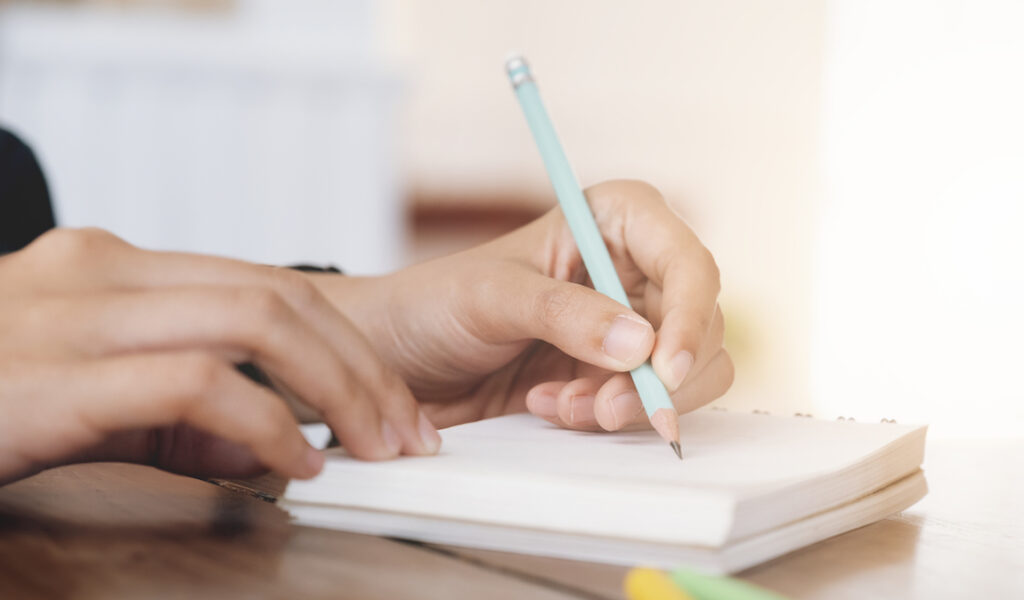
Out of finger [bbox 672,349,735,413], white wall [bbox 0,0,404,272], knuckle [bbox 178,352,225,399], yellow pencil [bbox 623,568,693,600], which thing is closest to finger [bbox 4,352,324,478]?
knuckle [bbox 178,352,225,399]

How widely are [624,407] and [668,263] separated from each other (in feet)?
0.42

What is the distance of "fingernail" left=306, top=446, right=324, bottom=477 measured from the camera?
0.40 metres

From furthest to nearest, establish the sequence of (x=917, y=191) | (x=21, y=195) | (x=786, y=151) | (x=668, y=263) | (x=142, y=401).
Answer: (x=786, y=151) < (x=917, y=191) < (x=21, y=195) < (x=668, y=263) < (x=142, y=401)

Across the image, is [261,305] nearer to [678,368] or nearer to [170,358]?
[170,358]

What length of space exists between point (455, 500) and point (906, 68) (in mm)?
3526

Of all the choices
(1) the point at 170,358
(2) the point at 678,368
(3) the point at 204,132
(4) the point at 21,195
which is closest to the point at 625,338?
(2) the point at 678,368

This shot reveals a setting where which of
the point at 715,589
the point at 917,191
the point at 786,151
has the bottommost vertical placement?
the point at 917,191

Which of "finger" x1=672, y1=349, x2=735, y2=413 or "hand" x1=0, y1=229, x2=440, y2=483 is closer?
"hand" x1=0, y1=229, x2=440, y2=483

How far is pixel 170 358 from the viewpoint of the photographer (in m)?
0.37

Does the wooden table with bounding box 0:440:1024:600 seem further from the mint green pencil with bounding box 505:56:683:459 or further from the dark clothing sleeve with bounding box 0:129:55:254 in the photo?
→ the dark clothing sleeve with bounding box 0:129:55:254

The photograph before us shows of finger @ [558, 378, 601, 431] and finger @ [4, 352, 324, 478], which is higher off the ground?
finger @ [4, 352, 324, 478]

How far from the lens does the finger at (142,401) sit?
0.36m

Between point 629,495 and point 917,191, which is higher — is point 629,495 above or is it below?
above

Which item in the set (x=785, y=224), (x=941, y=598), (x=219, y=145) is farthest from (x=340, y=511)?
(x=785, y=224)
